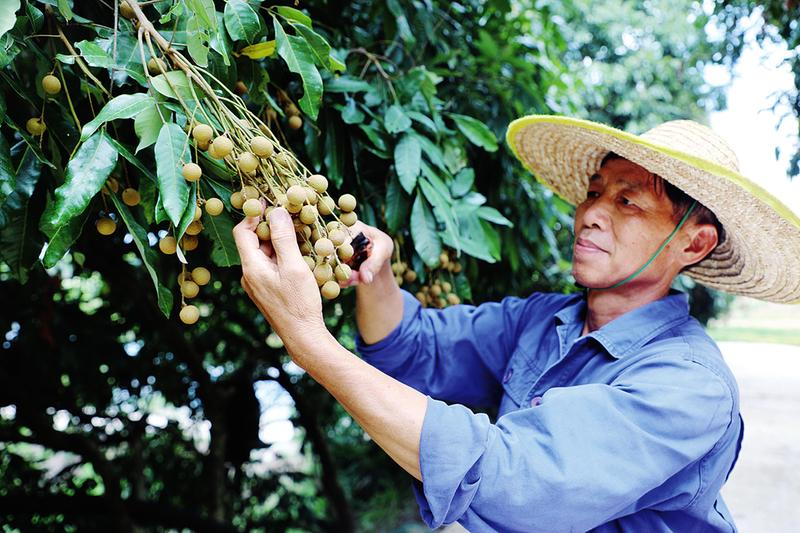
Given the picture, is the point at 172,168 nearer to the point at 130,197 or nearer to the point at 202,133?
the point at 202,133

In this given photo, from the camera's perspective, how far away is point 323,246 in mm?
882

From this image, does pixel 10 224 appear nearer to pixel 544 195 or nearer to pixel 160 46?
pixel 160 46

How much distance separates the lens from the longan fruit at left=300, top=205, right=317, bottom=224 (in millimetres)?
859

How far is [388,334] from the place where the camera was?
1391 millimetres

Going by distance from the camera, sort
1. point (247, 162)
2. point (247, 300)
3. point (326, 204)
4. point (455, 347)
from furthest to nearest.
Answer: point (247, 300)
point (455, 347)
point (326, 204)
point (247, 162)

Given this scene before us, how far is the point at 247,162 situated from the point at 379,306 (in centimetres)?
59

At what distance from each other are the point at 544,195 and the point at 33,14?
151 cm

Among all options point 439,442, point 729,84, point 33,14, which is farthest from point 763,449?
point 33,14

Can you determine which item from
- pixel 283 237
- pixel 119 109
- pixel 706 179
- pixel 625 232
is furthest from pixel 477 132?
pixel 119 109

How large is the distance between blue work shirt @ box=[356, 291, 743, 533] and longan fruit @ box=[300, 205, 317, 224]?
0.27 metres

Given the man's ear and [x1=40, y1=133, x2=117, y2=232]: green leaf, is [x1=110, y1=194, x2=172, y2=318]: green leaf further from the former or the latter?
the man's ear

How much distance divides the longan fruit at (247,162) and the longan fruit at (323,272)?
17 cm

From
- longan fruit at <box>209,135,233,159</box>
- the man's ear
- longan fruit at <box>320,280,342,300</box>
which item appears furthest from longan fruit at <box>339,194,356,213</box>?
the man's ear

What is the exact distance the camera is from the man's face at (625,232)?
1.25 metres
